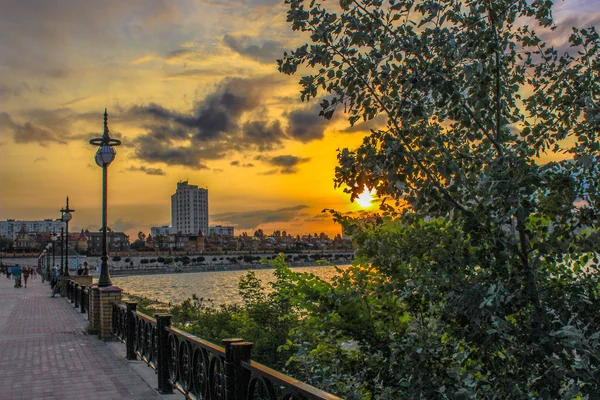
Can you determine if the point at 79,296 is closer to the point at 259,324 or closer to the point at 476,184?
the point at 259,324

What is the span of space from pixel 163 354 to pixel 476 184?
19.6ft

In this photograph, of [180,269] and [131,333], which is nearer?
[131,333]

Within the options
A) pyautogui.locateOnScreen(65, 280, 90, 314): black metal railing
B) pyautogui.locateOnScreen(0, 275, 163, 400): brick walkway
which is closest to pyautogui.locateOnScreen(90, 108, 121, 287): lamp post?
pyautogui.locateOnScreen(0, 275, 163, 400): brick walkway

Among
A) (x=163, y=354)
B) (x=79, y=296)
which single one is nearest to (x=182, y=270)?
Answer: (x=79, y=296)

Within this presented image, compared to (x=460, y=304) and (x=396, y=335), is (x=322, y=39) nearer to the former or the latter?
(x=460, y=304)

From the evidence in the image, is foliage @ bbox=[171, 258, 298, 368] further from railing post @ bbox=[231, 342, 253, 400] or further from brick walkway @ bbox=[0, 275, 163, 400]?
railing post @ bbox=[231, 342, 253, 400]

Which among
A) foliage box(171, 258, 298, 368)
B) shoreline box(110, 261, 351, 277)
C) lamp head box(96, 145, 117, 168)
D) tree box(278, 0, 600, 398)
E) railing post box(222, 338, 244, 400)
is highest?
lamp head box(96, 145, 117, 168)

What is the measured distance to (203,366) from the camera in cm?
612

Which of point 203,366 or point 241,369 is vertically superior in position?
point 241,369

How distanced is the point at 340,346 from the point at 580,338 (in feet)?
12.7

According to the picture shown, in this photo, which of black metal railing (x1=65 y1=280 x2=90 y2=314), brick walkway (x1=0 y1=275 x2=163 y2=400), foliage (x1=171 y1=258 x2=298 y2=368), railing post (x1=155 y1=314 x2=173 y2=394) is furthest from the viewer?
black metal railing (x1=65 y1=280 x2=90 y2=314)

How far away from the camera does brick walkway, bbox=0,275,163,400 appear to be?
8.12 meters

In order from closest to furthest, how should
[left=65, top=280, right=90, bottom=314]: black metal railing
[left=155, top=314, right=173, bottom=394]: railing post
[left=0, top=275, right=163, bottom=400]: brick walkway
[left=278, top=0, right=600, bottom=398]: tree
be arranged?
[left=278, top=0, right=600, bottom=398]: tree
[left=155, top=314, right=173, bottom=394]: railing post
[left=0, top=275, right=163, bottom=400]: brick walkway
[left=65, top=280, right=90, bottom=314]: black metal railing

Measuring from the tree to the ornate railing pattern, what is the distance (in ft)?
3.06
